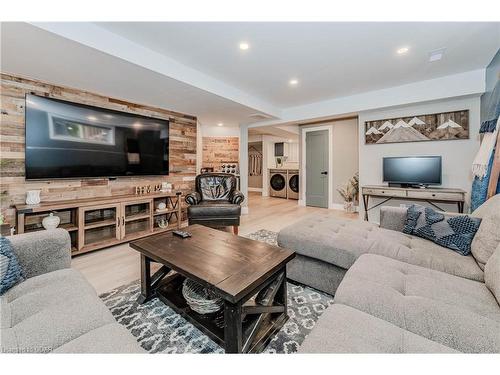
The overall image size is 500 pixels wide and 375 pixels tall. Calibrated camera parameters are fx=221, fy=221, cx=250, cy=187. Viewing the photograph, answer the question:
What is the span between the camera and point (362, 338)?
796 mm

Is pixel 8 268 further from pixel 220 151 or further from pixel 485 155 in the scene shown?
pixel 220 151

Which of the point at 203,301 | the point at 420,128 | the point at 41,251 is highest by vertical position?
the point at 420,128

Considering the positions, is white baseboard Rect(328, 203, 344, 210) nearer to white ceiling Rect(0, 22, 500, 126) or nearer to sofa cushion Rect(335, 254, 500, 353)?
white ceiling Rect(0, 22, 500, 126)

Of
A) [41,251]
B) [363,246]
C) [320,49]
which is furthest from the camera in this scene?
[320,49]

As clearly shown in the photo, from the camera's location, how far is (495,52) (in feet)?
8.02

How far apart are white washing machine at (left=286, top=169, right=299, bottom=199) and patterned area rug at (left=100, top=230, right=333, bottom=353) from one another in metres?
5.28

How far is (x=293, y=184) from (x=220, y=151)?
2.86 m

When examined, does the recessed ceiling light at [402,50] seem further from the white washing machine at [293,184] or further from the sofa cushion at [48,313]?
the white washing machine at [293,184]

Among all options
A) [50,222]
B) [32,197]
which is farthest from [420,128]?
[32,197]

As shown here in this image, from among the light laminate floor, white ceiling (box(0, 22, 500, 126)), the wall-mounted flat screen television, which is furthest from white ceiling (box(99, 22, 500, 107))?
the light laminate floor

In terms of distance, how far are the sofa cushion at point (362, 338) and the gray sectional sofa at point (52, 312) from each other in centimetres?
64
